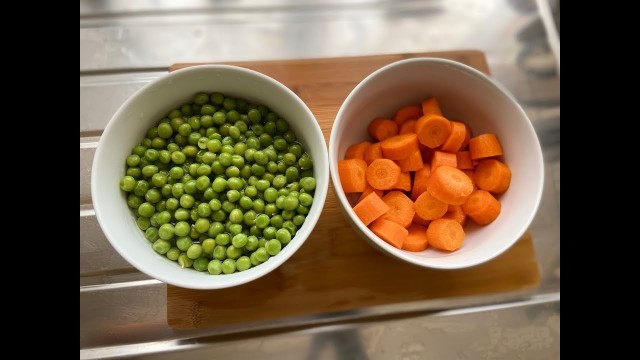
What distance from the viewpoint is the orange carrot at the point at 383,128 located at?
1.61 meters

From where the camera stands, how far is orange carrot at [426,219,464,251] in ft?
4.78

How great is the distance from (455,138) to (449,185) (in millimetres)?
203

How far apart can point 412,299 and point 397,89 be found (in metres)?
0.77

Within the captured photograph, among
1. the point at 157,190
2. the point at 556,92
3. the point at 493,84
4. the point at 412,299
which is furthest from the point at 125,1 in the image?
the point at 556,92

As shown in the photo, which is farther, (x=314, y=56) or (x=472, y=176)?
(x=314, y=56)

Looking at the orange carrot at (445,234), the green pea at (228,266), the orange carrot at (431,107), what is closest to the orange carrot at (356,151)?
the orange carrot at (431,107)

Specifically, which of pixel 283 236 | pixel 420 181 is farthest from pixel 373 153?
pixel 283 236

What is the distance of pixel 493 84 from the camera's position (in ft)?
4.89

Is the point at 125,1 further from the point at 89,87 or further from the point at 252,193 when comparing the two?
the point at 252,193

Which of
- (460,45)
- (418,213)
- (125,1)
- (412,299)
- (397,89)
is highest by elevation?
(125,1)

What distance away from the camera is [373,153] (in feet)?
5.06

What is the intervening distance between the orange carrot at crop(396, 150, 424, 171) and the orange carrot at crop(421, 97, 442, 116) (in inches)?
6.4

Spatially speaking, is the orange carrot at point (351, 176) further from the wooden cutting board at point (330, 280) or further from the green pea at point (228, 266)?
the green pea at point (228, 266)

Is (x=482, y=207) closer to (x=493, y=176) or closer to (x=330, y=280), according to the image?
(x=493, y=176)
